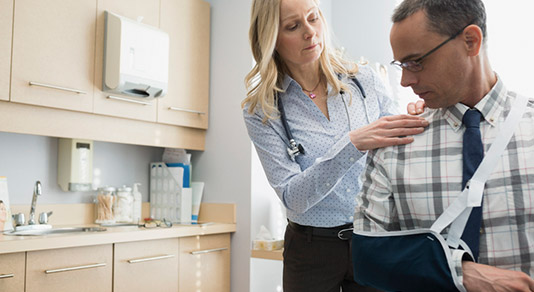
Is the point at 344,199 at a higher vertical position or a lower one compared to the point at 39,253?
higher

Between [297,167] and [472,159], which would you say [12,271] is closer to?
[297,167]

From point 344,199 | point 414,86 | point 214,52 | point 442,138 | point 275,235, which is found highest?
point 214,52

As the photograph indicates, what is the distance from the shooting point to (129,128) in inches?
111

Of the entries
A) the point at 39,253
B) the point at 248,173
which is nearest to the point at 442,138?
the point at 39,253

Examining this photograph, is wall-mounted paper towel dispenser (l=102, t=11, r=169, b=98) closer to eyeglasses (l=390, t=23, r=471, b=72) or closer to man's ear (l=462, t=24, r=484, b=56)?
eyeglasses (l=390, t=23, r=471, b=72)

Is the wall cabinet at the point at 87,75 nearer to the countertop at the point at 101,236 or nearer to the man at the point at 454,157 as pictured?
the countertop at the point at 101,236

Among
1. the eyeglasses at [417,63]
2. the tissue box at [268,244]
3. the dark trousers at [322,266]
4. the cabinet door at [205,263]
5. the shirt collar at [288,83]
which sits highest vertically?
the shirt collar at [288,83]

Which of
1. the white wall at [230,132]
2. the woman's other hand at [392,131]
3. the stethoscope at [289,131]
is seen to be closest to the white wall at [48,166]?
the white wall at [230,132]

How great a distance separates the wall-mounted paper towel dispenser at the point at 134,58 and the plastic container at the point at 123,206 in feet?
1.99

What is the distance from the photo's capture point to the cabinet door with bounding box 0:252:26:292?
198cm

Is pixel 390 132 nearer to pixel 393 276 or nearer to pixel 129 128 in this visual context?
pixel 393 276

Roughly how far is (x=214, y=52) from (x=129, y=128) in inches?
32.2

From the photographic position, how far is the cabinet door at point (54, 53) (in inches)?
91.4

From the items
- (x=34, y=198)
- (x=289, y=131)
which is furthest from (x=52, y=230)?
(x=289, y=131)
